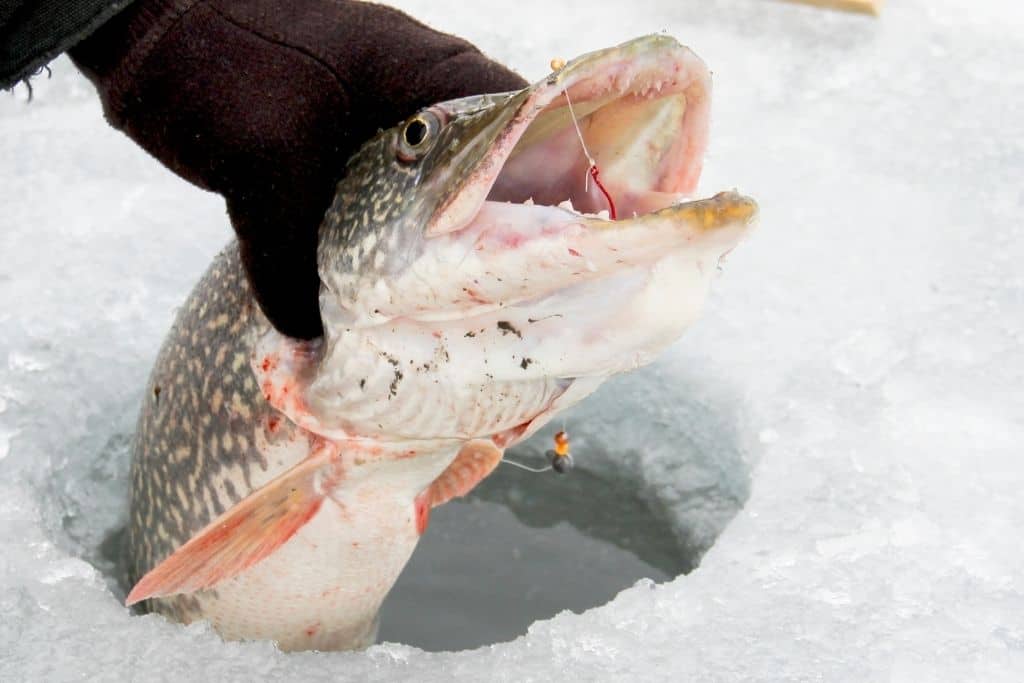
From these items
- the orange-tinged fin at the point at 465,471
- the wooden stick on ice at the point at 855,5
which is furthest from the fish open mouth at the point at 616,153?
the wooden stick on ice at the point at 855,5

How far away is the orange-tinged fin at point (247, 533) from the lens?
1232 millimetres

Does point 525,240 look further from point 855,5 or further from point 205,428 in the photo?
point 855,5

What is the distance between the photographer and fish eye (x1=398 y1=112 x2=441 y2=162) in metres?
1.11

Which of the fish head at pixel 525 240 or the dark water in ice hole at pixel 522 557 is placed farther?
the dark water in ice hole at pixel 522 557

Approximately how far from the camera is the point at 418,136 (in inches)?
44.2

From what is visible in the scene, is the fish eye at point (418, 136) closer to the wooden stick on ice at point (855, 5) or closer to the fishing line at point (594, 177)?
the fishing line at point (594, 177)

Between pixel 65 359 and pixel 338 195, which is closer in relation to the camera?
pixel 338 195

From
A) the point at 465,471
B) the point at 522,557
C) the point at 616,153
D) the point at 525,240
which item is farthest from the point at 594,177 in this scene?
the point at 522,557

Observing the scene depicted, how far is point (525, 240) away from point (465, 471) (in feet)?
1.67

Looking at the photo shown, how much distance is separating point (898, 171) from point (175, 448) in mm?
1460

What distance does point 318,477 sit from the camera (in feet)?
4.24

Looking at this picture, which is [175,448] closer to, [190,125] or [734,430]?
[190,125]

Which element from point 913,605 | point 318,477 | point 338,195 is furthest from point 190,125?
point 913,605

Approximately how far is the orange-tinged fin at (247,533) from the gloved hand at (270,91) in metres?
0.19
